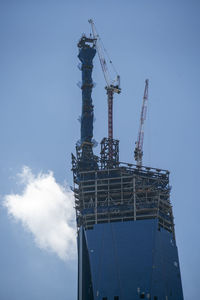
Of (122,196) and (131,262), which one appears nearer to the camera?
(131,262)

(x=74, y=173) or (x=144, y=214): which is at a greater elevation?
(x=74, y=173)

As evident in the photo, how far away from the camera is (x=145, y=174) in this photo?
165 meters

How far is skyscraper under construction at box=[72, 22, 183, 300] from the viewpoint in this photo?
136750 millimetres

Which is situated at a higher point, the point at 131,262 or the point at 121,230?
the point at 121,230

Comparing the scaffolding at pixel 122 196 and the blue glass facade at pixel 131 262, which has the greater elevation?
the scaffolding at pixel 122 196

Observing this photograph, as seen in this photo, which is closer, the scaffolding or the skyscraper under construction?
the skyscraper under construction

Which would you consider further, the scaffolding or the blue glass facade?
the scaffolding

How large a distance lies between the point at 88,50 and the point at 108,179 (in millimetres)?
64347

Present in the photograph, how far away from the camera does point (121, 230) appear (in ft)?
476

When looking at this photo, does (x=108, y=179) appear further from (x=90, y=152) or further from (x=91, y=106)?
(x=91, y=106)

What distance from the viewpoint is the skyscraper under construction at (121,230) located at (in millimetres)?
136750

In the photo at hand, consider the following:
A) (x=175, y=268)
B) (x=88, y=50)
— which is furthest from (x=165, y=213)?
(x=88, y=50)

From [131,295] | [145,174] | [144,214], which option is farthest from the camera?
[145,174]

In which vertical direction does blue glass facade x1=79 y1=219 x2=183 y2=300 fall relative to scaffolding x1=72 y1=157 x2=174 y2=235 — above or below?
below
